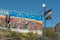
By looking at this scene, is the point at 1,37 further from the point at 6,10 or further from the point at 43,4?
the point at 6,10

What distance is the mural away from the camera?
62656 mm

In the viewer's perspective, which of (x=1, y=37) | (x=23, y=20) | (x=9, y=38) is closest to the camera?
(x=9, y=38)

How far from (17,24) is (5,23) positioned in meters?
5.52

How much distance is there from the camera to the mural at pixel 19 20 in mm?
62656

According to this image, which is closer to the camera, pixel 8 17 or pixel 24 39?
pixel 24 39

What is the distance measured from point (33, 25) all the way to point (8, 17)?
34.5 ft

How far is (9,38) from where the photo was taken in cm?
4119

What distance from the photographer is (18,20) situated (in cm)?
6594

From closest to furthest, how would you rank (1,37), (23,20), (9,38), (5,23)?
(9,38)
(1,37)
(5,23)
(23,20)

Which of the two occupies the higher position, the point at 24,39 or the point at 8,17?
the point at 8,17

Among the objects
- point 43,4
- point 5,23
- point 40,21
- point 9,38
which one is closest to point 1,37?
point 9,38

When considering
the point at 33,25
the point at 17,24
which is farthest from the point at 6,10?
the point at 33,25

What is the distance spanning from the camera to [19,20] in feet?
217

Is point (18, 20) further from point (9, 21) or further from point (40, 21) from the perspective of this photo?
point (40, 21)
